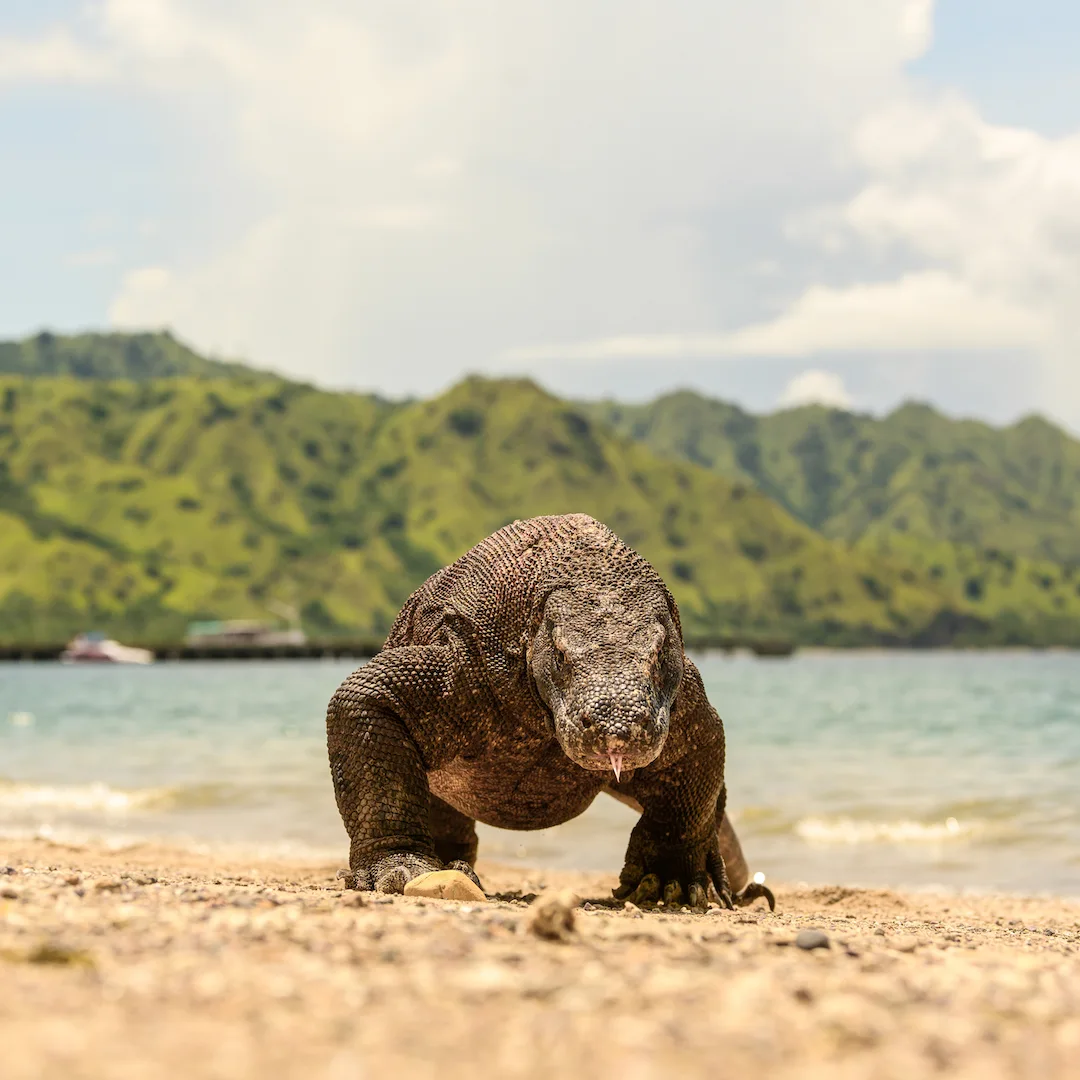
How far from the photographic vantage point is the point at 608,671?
6.14m

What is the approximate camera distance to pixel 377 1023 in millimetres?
3238

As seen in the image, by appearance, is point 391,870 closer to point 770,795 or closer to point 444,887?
point 444,887

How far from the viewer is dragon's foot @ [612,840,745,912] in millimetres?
7809

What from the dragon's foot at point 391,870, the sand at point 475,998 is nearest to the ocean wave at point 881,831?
the dragon's foot at point 391,870

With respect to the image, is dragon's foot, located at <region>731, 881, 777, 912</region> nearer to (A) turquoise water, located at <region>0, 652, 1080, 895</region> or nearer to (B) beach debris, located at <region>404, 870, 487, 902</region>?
(B) beach debris, located at <region>404, 870, 487, 902</region>

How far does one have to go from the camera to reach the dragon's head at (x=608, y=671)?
19.1 ft

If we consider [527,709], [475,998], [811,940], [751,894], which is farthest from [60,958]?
[751,894]

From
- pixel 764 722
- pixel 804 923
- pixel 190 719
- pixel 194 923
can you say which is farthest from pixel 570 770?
pixel 190 719

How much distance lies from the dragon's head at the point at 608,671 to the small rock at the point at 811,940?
1.18 meters

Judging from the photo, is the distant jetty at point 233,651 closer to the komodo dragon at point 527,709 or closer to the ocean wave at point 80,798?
the ocean wave at point 80,798

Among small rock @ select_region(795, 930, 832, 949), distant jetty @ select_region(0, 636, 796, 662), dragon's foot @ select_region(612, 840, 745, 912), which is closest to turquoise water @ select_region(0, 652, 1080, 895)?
dragon's foot @ select_region(612, 840, 745, 912)

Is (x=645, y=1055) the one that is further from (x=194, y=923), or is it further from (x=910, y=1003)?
(x=194, y=923)

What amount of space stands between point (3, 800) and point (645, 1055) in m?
18.0

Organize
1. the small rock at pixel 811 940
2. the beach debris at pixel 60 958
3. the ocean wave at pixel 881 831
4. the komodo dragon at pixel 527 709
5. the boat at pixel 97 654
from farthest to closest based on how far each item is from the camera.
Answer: the boat at pixel 97 654, the ocean wave at pixel 881 831, the komodo dragon at pixel 527 709, the small rock at pixel 811 940, the beach debris at pixel 60 958
